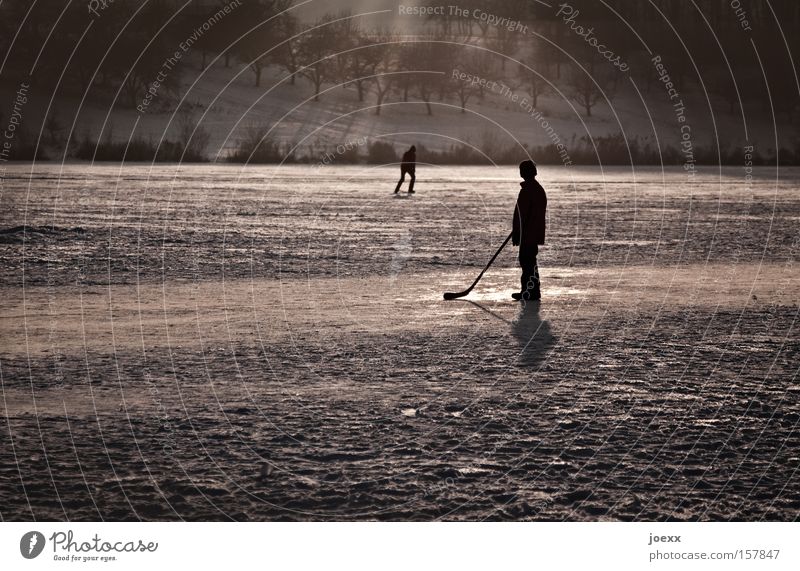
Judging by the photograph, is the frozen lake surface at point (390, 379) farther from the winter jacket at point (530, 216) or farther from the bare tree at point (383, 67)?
the bare tree at point (383, 67)

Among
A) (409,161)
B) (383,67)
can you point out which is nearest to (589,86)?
(383,67)

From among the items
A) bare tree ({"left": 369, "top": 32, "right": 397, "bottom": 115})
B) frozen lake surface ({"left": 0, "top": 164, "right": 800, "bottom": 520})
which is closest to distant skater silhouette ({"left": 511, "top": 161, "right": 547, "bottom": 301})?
frozen lake surface ({"left": 0, "top": 164, "right": 800, "bottom": 520})

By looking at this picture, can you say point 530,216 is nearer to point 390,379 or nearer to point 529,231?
point 529,231

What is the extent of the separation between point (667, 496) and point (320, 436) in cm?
191

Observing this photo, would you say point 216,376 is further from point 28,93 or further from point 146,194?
point 28,93

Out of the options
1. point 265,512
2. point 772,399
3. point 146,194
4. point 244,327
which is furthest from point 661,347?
point 146,194

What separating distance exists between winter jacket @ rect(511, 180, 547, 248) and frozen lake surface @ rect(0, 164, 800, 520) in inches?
27.0

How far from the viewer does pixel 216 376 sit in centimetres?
795
